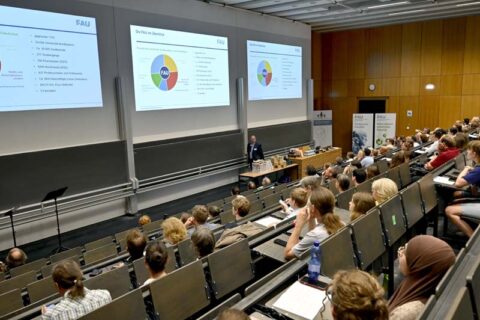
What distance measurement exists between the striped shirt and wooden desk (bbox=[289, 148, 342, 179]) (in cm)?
766

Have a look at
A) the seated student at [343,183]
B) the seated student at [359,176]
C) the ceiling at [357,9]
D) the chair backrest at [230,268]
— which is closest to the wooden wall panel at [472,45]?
the ceiling at [357,9]

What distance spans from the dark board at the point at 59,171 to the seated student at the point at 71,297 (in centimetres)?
407

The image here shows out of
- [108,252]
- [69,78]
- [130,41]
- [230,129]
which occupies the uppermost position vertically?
[130,41]

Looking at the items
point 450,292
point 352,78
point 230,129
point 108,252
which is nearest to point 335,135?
point 352,78

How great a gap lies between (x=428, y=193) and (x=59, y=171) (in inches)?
229

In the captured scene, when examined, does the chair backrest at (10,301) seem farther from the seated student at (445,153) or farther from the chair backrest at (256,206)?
the seated student at (445,153)

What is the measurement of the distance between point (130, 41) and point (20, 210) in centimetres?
381

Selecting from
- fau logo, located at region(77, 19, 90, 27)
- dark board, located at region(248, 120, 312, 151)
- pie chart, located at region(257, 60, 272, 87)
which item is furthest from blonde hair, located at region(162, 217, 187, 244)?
pie chart, located at region(257, 60, 272, 87)

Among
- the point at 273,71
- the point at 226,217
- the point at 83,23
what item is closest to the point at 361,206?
the point at 226,217

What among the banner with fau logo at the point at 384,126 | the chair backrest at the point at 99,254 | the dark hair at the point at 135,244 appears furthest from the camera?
the banner with fau logo at the point at 384,126

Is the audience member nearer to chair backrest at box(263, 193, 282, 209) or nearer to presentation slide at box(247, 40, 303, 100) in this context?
chair backrest at box(263, 193, 282, 209)

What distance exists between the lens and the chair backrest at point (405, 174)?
5.37 m

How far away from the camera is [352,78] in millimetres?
14188

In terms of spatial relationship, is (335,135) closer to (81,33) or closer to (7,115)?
(81,33)
